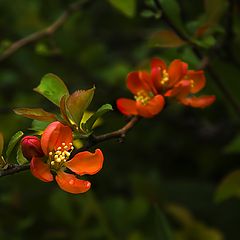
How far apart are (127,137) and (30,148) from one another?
50.6 inches

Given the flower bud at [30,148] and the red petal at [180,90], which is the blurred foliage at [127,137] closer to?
the red petal at [180,90]

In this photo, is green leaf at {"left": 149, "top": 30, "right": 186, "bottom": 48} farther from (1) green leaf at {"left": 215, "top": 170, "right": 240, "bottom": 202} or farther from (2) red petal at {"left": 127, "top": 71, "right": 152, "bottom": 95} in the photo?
(1) green leaf at {"left": 215, "top": 170, "right": 240, "bottom": 202}

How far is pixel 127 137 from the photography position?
2219 mm

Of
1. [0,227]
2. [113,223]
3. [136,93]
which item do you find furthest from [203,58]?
[0,227]

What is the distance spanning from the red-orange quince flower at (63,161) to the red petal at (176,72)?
0.25 metres

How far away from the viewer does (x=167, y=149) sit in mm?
2334

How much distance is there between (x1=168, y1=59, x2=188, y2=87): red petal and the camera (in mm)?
1133

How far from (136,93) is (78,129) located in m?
0.21

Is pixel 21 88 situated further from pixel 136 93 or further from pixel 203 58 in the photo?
pixel 136 93

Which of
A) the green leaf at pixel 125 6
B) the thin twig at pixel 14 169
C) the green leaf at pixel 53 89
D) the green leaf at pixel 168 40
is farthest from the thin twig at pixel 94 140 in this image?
the green leaf at pixel 125 6

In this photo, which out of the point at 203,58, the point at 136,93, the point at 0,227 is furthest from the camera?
the point at 0,227

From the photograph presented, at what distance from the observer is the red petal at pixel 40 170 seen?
92 cm

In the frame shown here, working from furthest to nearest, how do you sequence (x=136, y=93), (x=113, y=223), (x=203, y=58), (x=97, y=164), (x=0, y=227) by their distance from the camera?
1. (x=113, y=223)
2. (x=0, y=227)
3. (x=203, y=58)
4. (x=136, y=93)
5. (x=97, y=164)

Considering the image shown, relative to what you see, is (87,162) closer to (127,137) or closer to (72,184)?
(72,184)
